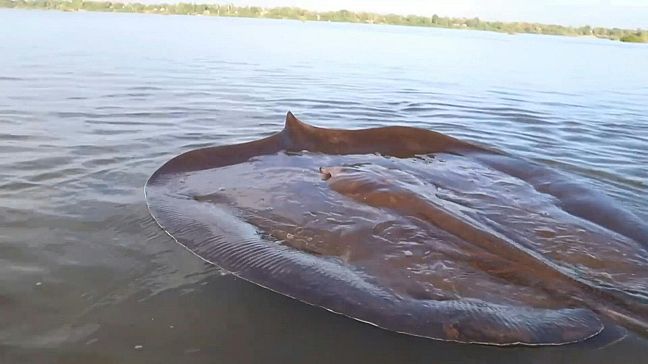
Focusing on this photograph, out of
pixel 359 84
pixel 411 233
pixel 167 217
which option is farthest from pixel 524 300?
pixel 359 84

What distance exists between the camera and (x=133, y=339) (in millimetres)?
2779

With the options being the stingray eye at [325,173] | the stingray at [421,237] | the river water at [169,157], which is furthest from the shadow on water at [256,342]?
the stingray eye at [325,173]

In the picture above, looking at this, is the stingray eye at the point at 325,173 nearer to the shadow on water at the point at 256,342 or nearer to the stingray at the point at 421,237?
the stingray at the point at 421,237

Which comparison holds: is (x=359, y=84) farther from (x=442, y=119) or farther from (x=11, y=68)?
(x=11, y=68)

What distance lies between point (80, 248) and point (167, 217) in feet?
1.92

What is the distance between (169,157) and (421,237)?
10.7 ft

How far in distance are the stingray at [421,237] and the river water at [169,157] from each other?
151 mm

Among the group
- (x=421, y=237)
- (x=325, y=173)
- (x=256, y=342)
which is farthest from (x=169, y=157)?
(x=256, y=342)

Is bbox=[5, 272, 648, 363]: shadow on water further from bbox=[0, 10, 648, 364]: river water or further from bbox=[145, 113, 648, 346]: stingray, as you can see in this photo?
bbox=[145, 113, 648, 346]: stingray

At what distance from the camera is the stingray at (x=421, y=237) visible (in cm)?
282

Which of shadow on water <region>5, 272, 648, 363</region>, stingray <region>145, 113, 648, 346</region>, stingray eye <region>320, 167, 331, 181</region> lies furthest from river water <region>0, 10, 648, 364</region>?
stingray eye <region>320, 167, 331, 181</region>

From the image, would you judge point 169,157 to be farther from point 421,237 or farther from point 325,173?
point 421,237

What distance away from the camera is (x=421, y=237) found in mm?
3652

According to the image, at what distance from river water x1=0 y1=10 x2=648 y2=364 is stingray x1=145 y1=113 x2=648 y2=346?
15cm
